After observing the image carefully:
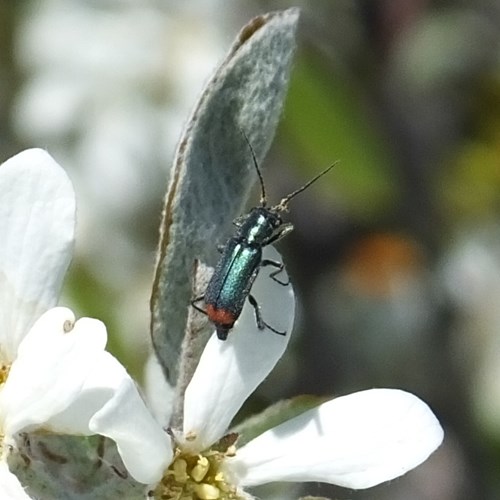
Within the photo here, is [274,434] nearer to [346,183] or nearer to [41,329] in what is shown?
[41,329]

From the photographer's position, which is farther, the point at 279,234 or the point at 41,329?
the point at 279,234

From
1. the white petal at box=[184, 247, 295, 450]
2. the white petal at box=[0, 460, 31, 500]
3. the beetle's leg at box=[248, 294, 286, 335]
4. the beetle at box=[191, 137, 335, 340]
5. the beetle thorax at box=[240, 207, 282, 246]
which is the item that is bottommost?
the white petal at box=[0, 460, 31, 500]

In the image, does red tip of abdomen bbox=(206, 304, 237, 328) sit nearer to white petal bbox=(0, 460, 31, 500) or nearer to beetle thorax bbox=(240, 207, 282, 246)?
beetle thorax bbox=(240, 207, 282, 246)

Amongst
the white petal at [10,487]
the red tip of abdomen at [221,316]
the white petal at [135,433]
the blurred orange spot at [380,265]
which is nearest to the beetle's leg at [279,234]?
the red tip of abdomen at [221,316]

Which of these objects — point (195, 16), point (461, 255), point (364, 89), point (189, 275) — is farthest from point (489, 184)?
point (189, 275)

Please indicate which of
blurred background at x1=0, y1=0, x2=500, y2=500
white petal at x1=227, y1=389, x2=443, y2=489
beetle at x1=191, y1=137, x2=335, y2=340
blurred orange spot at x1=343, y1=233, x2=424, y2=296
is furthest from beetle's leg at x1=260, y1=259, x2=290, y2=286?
blurred orange spot at x1=343, y1=233, x2=424, y2=296

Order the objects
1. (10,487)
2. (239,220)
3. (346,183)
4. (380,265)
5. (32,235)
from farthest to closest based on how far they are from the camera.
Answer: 1. (380,265)
2. (346,183)
3. (239,220)
4. (32,235)
5. (10,487)

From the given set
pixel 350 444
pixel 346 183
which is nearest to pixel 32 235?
pixel 350 444
